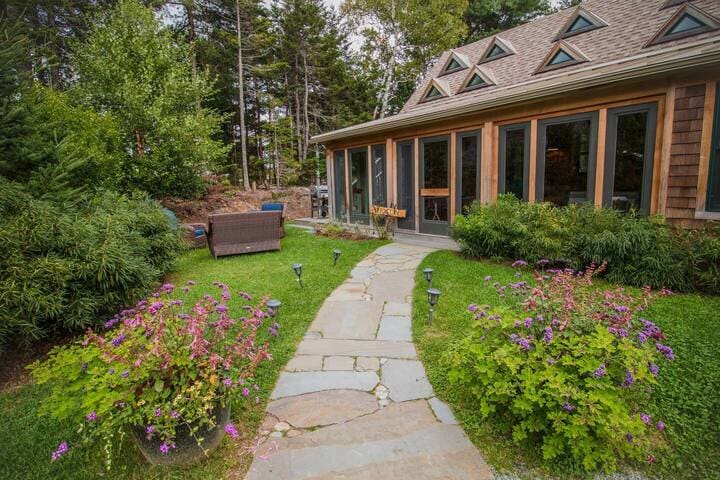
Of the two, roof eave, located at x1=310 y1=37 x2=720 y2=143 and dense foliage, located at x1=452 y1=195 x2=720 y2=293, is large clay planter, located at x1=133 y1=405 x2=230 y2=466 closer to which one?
dense foliage, located at x1=452 y1=195 x2=720 y2=293

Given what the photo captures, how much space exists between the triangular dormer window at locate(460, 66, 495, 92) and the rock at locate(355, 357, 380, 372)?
7.86 meters

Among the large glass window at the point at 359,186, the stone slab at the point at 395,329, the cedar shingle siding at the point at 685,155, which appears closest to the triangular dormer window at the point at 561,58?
the cedar shingle siding at the point at 685,155

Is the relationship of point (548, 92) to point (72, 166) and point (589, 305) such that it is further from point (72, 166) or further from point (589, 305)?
point (72, 166)

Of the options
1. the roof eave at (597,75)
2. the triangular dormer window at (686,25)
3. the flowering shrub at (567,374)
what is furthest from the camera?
the triangular dormer window at (686,25)

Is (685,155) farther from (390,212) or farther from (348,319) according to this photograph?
(390,212)

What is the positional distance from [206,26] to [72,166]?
15.7 meters

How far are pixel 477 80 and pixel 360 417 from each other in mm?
8912

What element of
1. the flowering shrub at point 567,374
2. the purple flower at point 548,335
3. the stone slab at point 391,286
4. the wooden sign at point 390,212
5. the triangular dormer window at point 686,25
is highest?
the triangular dormer window at point 686,25

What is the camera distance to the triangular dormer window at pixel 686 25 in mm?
5898

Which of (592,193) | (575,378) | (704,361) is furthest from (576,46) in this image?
(575,378)

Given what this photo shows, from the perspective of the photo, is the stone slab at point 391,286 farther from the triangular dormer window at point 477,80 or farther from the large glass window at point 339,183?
the triangular dormer window at point 477,80

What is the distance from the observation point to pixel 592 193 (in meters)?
5.59

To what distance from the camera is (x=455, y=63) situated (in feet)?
34.5

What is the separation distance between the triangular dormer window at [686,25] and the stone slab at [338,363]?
7641mm
